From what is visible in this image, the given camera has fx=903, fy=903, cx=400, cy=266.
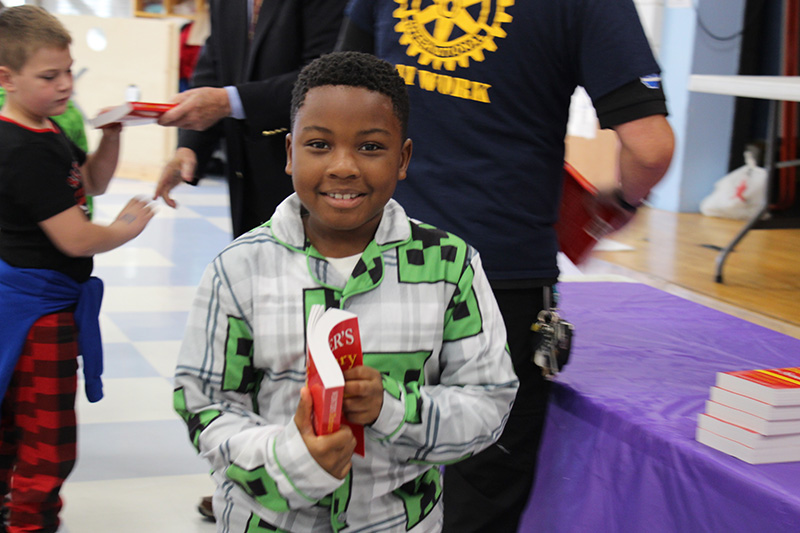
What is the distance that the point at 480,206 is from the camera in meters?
1.67

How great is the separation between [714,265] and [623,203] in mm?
3346

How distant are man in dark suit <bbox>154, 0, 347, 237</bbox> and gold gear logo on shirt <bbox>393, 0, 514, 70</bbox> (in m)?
0.51

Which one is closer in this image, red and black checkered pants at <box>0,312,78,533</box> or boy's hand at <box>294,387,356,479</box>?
boy's hand at <box>294,387,356,479</box>

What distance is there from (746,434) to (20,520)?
1.55 metres

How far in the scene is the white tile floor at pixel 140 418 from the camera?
2.44m

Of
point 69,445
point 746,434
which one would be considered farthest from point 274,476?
point 69,445

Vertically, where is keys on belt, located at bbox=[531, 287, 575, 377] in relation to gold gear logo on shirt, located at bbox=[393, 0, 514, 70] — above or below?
below

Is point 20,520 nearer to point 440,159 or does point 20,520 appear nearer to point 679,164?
point 440,159

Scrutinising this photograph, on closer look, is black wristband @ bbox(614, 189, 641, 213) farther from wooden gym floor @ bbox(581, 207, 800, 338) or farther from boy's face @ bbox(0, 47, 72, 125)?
wooden gym floor @ bbox(581, 207, 800, 338)

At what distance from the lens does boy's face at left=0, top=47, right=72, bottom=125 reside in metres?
1.97

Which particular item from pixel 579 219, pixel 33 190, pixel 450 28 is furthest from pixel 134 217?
pixel 579 219

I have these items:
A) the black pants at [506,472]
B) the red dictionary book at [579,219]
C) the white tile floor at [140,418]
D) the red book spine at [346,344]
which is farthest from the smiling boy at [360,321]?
the white tile floor at [140,418]

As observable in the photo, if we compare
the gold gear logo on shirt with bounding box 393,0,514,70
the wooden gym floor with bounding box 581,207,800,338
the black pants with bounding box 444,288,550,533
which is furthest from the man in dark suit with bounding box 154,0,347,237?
the wooden gym floor with bounding box 581,207,800,338

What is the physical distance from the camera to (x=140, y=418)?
3027mm
